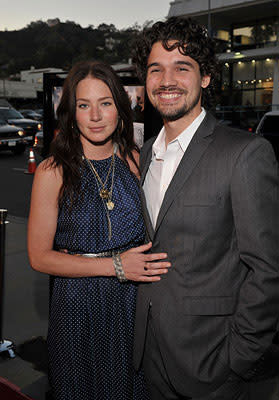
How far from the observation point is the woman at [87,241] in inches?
85.8

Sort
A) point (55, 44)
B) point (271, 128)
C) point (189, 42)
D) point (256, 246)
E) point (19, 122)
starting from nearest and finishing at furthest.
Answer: point (256, 246)
point (189, 42)
point (271, 128)
point (19, 122)
point (55, 44)

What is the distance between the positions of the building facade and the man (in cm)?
3008

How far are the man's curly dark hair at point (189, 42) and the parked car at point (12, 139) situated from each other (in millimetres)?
17203

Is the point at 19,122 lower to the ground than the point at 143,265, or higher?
higher

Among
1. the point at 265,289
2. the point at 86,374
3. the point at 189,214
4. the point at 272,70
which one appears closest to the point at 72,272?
the point at 86,374


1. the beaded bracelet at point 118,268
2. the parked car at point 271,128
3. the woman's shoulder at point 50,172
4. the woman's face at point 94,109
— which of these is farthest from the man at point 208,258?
the parked car at point 271,128

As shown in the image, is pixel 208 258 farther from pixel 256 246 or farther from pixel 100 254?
pixel 100 254

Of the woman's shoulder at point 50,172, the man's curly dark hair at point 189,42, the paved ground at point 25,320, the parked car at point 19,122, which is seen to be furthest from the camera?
the parked car at point 19,122

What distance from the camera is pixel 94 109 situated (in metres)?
2.24

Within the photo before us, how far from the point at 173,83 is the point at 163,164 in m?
0.38

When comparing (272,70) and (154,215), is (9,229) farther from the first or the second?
(272,70)

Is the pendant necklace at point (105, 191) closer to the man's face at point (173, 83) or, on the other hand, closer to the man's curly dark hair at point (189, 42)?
the man's face at point (173, 83)

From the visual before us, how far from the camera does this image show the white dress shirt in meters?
1.97

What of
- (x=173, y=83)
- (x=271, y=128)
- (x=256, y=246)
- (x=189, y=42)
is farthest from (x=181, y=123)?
(x=271, y=128)
